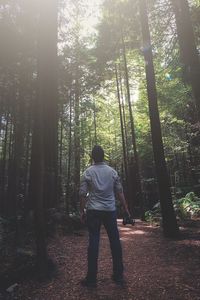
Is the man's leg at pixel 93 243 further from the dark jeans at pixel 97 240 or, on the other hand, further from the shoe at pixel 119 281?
the shoe at pixel 119 281

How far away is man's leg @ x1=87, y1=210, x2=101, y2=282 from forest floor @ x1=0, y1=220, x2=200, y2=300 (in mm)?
234

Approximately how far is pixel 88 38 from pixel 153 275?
18860 millimetres

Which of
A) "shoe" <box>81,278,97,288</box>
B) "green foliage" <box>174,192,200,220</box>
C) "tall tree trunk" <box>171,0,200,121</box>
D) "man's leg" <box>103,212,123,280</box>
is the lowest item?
"shoe" <box>81,278,97,288</box>

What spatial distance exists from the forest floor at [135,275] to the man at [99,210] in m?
0.28

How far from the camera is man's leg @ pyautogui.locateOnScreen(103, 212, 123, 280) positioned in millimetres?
4941

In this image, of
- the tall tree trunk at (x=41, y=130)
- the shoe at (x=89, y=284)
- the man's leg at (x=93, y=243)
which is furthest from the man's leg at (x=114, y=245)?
the tall tree trunk at (x=41, y=130)

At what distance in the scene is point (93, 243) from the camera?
487 cm

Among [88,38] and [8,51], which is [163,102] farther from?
[8,51]

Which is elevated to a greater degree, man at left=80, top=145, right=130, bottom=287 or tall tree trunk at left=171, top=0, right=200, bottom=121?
tall tree trunk at left=171, top=0, right=200, bottom=121

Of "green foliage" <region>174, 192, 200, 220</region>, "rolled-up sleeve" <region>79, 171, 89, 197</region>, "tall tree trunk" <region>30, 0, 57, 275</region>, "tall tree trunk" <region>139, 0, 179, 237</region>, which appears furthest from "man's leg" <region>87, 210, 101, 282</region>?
"green foliage" <region>174, 192, 200, 220</region>

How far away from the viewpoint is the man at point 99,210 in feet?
15.9

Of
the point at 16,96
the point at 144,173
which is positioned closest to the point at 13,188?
the point at 16,96

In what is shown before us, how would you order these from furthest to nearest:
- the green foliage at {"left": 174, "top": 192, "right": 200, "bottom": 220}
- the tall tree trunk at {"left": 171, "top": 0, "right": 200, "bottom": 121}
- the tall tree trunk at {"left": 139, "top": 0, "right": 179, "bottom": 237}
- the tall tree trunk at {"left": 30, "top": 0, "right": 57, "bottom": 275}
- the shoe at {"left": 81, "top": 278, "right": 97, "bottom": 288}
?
the green foliage at {"left": 174, "top": 192, "right": 200, "bottom": 220} < the tall tree trunk at {"left": 139, "top": 0, "right": 179, "bottom": 237} < the tall tree trunk at {"left": 171, "top": 0, "right": 200, "bottom": 121} < the tall tree trunk at {"left": 30, "top": 0, "right": 57, "bottom": 275} < the shoe at {"left": 81, "top": 278, "right": 97, "bottom": 288}

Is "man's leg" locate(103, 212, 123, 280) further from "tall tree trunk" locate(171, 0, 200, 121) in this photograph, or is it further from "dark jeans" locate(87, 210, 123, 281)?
"tall tree trunk" locate(171, 0, 200, 121)
